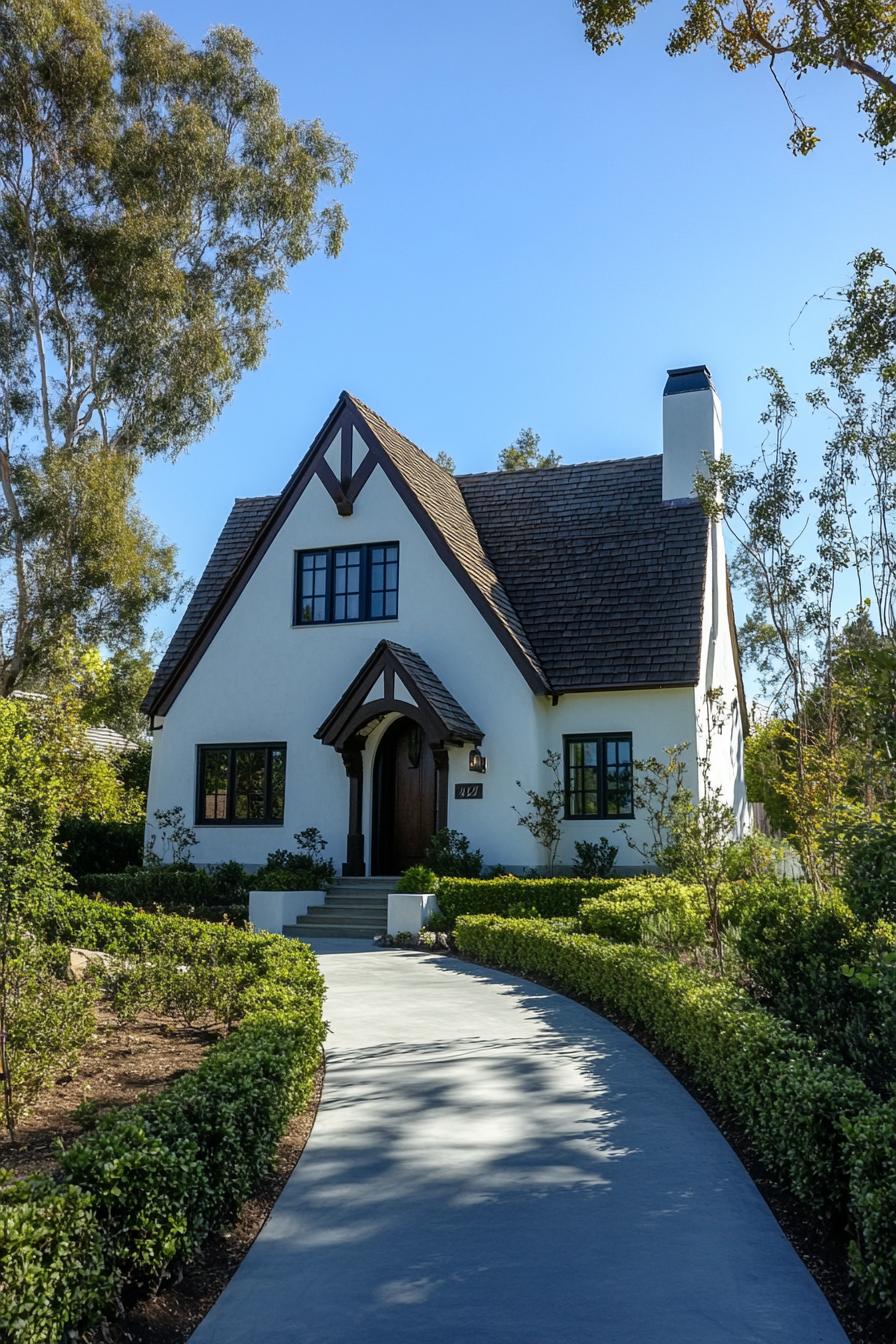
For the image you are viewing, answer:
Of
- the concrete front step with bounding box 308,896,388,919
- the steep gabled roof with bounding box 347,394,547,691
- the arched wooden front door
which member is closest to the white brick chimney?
the steep gabled roof with bounding box 347,394,547,691

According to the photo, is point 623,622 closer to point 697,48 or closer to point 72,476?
point 697,48

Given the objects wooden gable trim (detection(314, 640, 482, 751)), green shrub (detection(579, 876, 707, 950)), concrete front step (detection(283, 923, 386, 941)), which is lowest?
concrete front step (detection(283, 923, 386, 941))

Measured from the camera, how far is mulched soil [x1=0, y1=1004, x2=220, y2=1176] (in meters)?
5.93

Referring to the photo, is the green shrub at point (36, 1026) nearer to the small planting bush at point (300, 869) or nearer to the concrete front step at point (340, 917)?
the concrete front step at point (340, 917)

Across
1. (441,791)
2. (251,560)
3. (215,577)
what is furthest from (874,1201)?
(215,577)

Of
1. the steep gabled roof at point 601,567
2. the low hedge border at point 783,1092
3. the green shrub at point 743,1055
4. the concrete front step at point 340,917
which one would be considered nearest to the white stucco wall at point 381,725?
the steep gabled roof at point 601,567

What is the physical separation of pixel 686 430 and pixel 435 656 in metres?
7.16

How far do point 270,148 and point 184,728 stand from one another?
1869 cm

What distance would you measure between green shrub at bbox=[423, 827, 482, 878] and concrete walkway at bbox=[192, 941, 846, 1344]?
32.4ft

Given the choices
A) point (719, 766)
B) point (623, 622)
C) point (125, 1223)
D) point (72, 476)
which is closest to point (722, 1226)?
point (125, 1223)

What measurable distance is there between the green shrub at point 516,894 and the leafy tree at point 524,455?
88.5 ft

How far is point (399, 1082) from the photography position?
8.16 metres

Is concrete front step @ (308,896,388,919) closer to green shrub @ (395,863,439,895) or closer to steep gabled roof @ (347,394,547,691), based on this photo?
green shrub @ (395,863,439,895)

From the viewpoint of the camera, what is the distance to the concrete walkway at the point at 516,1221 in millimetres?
4469
